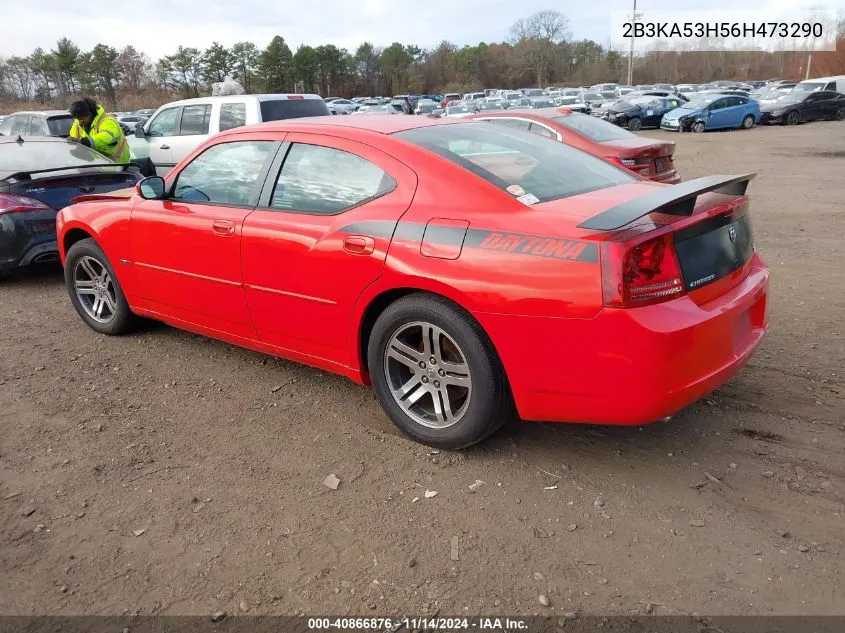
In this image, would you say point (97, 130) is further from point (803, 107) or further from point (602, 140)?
point (803, 107)

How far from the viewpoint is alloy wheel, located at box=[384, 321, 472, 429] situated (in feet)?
10.3

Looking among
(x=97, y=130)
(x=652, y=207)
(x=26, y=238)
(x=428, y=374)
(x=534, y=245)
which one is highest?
(x=97, y=130)

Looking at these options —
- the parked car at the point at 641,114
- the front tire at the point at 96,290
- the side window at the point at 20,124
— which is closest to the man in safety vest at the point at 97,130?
the front tire at the point at 96,290

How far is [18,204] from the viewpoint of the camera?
6.38 meters

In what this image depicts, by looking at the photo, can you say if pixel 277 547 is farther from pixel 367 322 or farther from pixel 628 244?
pixel 628 244

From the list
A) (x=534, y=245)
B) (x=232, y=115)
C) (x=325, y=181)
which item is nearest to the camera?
(x=534, y=245)

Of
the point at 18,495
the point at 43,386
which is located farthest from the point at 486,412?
the point at 43,386

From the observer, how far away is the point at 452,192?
3.13 m

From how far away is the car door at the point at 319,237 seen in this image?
3.29 m

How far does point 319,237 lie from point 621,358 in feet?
5.40

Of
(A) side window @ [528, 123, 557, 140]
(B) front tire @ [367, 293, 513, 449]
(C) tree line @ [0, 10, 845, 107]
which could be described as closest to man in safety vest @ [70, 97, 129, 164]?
(A) side window @ [528, 123, 557, 140]

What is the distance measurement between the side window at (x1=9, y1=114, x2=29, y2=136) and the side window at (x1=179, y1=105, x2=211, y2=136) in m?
5.10

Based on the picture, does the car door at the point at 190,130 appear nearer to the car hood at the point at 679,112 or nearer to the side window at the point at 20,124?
the side window at the point at 20,124

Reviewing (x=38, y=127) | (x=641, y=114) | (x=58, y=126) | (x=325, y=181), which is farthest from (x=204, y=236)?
(x=641, y=114)
